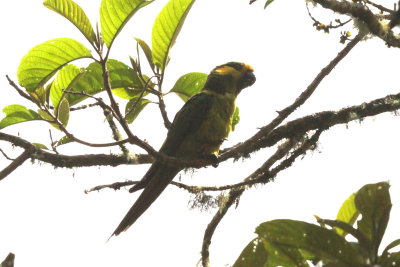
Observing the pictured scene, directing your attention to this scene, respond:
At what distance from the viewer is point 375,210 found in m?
2.35

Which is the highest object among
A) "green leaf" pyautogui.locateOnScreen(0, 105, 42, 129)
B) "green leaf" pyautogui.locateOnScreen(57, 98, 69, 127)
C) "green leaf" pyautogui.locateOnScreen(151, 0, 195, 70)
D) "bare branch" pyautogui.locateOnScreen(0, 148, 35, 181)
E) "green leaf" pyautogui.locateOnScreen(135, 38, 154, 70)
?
"green leaf" pyautogui.locateOnScreen(151, 0, 195, 70)

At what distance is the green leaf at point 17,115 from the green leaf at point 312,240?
1664 millimetres

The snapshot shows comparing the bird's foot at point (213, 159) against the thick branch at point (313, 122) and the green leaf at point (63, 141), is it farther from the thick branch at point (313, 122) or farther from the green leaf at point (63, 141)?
the green leaf at point (63, 141)

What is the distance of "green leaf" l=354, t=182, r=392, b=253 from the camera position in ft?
7.64

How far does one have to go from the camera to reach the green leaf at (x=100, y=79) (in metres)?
3.60

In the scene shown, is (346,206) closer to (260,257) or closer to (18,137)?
(260,257)

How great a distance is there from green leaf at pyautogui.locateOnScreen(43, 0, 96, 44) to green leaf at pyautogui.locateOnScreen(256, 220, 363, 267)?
4.52 feet

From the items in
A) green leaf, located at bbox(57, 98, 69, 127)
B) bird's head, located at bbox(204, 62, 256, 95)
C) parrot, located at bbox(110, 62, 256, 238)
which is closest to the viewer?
green leaf, located at bbox(57, 98, 69, 127)

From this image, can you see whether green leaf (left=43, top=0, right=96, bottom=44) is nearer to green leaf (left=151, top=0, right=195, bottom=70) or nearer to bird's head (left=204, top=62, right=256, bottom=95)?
green leaf (left=151, top=0, right=195, bottom=70)

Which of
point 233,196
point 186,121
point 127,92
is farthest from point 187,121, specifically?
point 233,196

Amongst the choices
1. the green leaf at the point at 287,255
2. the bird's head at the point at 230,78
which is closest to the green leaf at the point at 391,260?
the green leaf at the point at 287,255

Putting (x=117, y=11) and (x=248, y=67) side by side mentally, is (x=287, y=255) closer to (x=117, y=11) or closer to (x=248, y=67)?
(x=117, y=11)

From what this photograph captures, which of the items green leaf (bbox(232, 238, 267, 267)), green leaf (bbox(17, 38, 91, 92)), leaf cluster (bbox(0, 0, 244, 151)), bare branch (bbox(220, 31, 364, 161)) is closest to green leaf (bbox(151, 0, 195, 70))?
leaf cluster (bbox(0, 0, 244, 151))

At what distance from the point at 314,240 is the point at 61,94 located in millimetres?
1733
